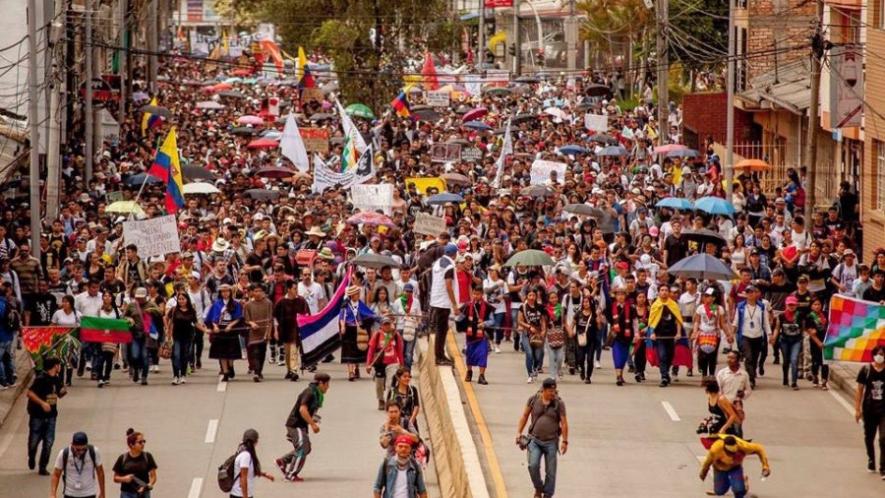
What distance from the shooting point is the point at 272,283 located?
3023cm

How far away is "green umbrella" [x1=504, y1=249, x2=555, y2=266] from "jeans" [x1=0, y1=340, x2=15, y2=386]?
7.37 metres

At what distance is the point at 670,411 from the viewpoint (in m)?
26.8

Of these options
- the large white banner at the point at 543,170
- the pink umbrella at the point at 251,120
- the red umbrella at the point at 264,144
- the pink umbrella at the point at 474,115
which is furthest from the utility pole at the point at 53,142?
the pink umbrella at the point at 251,120

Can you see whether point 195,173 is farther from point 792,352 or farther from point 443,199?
point 792,352

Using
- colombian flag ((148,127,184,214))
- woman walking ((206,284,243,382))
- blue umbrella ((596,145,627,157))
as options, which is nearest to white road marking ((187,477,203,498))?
woman walking ((206,284,243,382))

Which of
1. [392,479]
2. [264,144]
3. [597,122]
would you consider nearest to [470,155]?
[597,122]

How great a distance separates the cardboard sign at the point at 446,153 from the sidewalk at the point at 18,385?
2308 centimetres

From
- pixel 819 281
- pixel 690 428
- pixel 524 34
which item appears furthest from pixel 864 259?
pixel 524 34

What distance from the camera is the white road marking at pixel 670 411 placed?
26.2 m

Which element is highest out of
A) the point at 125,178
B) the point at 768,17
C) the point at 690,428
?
the point at 768,17

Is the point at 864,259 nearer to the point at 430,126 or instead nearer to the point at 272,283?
the point at 272,283

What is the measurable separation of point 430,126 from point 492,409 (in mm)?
40213

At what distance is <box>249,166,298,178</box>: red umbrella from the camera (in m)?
50.2

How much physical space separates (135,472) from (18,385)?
9.01m
